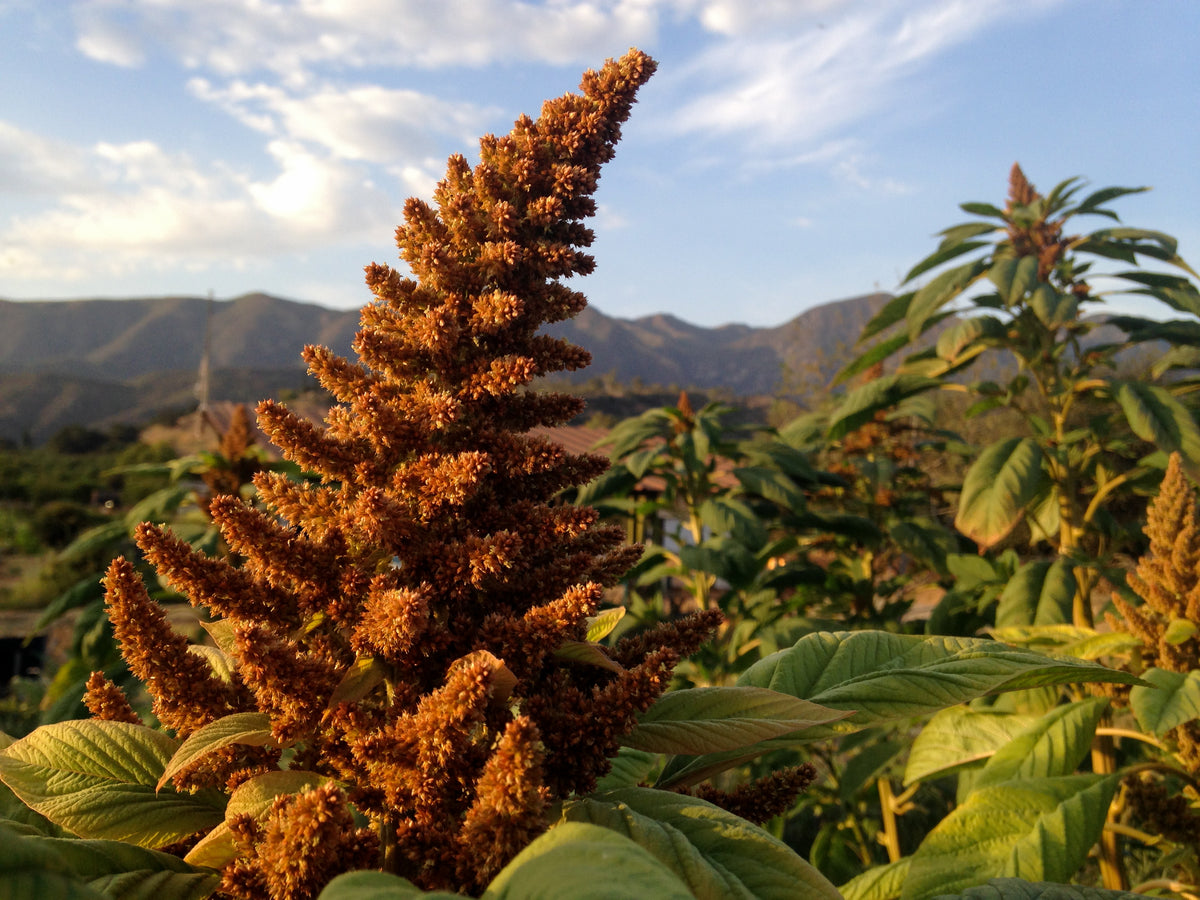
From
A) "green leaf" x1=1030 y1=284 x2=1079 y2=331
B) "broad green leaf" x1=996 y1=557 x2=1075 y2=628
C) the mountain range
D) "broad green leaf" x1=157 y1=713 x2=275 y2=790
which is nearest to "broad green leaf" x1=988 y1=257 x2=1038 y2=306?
"green leaf" x1=1030 y1=284 x2=1079 y2=331

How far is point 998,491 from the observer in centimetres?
316

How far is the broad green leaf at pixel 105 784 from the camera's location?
90 cm

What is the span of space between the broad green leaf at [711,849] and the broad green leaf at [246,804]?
32 centimetres

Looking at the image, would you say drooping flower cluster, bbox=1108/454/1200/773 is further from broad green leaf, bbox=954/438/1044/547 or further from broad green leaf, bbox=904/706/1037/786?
broad green leaf, bbox=954/438/1044/547

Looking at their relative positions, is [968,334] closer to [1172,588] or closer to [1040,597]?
[1040,597]

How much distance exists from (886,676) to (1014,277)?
295 cm

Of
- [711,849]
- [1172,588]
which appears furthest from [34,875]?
[1172,588]

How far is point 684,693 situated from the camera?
3.34 feet

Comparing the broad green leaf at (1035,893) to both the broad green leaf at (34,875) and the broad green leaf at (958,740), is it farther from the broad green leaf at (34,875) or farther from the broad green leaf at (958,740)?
the broad green leaf at (958,740)

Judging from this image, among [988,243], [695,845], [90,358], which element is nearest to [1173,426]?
[988,243]

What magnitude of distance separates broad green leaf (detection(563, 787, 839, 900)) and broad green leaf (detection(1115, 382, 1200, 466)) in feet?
10.2

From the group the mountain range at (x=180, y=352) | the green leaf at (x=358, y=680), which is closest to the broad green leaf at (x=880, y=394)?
the green leaf at (x=358, y=680)

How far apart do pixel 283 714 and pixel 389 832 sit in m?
0.18

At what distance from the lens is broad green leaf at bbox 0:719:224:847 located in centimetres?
90
